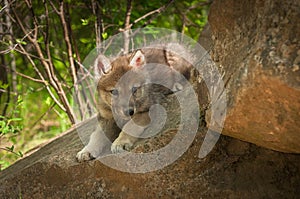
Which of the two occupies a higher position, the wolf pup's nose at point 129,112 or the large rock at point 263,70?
the large rock at point 263,70

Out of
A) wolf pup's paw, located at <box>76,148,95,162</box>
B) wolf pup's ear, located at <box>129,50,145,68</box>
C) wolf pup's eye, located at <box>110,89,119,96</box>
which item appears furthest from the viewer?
wolf pup's ear, located at <box>129,50,145,68</box>

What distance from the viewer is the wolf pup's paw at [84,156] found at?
12.1ft

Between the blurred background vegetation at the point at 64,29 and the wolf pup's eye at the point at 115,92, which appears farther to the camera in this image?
the blurred background vegetation at the point at 64,29

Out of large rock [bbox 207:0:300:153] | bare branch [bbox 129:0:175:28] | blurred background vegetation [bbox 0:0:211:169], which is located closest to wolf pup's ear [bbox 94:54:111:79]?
blurred background vegetation [bbox 0:0:211:169]

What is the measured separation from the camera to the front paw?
356 centimetres

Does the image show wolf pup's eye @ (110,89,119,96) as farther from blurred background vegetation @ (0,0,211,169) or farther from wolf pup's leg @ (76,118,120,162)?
blurred background vegetation @ (0,0,211,169)

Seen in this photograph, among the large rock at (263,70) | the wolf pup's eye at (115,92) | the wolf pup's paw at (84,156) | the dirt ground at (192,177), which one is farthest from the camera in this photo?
the wolf pup's eye at (115,92)

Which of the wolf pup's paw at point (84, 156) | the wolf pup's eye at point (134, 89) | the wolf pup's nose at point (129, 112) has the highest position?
the wolf pup's eye at point (134, 89)

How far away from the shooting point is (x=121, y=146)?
11.8 ft

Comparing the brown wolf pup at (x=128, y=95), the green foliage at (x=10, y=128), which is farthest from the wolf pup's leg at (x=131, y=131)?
the green foliage at (x=10, y=128)

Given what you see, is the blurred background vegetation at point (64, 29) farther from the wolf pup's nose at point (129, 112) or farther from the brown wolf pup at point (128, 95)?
the wolf pup's nose at point (129, 112)

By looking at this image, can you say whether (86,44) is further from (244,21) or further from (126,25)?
(244,21)

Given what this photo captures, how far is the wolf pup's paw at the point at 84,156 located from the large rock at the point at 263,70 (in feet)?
3.95

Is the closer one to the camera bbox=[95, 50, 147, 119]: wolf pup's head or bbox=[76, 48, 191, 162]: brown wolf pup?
bbox=[76, 48, 191, 162]: brown wolf pup
